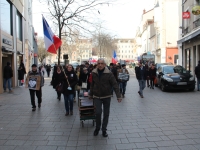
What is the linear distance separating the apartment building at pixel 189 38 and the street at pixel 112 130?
41.0ft

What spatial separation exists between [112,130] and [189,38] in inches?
616

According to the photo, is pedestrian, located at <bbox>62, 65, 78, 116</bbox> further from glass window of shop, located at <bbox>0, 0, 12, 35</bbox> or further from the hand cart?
glass window of shop, located at <bbox>0, 0, 12, 35</bbox>

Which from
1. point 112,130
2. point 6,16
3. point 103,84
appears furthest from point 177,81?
point 6,16

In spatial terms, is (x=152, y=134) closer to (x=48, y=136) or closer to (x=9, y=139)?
(x=48, y=136)

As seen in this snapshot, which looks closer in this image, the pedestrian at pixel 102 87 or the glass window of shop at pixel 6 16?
the pedestrian at pixel 102 87

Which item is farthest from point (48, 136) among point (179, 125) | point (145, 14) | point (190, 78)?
point (145, 14)

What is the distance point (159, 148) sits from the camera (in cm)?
484

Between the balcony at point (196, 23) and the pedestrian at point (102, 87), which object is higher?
the balcony at point (196, 23)

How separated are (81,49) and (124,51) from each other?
93.7 metres

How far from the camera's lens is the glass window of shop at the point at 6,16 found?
14789 mm

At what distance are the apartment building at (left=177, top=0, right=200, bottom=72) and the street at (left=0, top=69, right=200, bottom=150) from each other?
492 inches

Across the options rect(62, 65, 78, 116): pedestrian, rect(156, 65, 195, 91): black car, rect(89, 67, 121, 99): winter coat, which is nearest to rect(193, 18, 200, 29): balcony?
rect(156, 65, 195, 91): black car

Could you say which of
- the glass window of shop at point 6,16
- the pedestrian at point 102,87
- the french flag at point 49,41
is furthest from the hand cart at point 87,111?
the glass window of shop at point 6,16

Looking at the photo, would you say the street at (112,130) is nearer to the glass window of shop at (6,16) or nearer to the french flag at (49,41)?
the french flag at (49,41)
